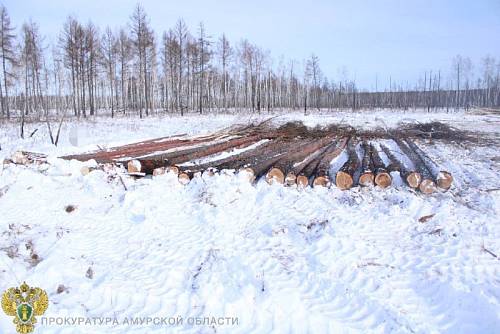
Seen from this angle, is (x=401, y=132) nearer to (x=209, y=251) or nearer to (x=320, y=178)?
(x=320, y=178)

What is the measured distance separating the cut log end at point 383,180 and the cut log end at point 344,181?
1.79 ft

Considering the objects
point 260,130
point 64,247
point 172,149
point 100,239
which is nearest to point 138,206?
point 100,239

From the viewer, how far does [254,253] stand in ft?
16.7

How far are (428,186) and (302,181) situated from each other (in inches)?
103

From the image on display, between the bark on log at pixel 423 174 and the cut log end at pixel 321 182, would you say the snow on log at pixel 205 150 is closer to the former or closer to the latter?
the cut log end at pixel 321 182

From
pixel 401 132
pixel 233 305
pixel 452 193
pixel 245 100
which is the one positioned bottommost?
pixel 233 305

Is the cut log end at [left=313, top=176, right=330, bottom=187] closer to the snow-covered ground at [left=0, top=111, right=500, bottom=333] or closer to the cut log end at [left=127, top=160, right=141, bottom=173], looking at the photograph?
the snow-covered ground at [left=0, top=111, right=500, bottom=333]

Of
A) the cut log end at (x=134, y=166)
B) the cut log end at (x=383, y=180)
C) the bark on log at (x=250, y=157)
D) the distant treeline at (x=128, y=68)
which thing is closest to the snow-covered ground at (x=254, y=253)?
the cut log end at (x=383, y=180)

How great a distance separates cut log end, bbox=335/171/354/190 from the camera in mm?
7461

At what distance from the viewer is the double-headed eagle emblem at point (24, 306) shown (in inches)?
135

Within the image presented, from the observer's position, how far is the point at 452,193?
7.21 metres

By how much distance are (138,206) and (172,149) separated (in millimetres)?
4699

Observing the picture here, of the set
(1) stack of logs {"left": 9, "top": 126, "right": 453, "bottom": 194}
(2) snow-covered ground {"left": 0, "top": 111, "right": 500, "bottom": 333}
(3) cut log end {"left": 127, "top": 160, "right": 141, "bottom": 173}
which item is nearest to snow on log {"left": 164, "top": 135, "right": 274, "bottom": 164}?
(1) stack of logs {"left": 9, "top": 126, "right": 453, "bottom": 194}

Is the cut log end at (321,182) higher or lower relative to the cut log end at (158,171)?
lower
